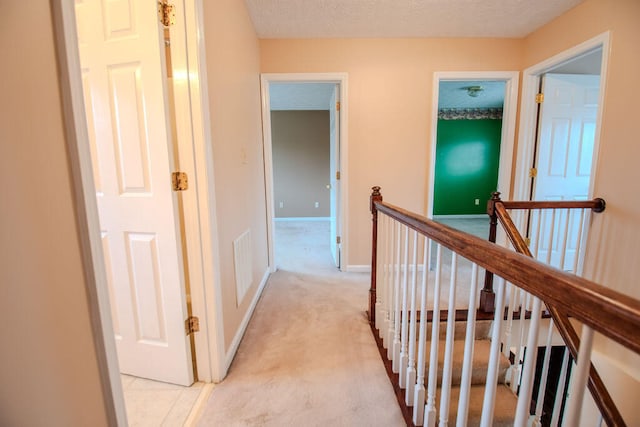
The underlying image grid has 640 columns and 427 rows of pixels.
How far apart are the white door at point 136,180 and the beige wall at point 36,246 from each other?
0.66 m

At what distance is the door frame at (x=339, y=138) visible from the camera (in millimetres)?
2754

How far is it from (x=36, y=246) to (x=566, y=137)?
12.5ft

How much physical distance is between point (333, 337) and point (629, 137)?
2.51 metres

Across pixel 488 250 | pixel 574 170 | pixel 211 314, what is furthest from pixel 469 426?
pixel 574 170

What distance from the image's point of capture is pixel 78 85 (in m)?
0.63

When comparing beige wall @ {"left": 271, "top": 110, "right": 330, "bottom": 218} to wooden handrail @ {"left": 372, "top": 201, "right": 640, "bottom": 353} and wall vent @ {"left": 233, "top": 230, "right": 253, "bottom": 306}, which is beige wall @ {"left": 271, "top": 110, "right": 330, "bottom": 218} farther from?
wooden handrail @ {"left": 372, "top": 201, "right": 640, "bottom": 353}

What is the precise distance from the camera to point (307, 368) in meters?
1.56

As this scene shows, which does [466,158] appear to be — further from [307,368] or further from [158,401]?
[158,401]

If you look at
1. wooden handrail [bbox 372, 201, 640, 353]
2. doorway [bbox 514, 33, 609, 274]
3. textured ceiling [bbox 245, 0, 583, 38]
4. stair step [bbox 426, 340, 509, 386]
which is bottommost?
stair step [bbox 426, 340, 509, 386]

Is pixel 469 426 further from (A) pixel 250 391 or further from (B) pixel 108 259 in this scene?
(B) pixel 108 259

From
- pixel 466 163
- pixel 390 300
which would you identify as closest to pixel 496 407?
pixel 390 300

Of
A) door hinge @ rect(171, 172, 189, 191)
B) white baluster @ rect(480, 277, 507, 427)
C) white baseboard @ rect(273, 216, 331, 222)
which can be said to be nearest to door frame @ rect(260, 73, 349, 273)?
door hinge @ rect(171, 172, 189, 191)

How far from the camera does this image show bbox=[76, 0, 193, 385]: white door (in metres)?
1.19

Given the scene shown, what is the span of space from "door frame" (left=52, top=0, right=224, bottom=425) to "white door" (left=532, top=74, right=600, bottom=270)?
300cm
